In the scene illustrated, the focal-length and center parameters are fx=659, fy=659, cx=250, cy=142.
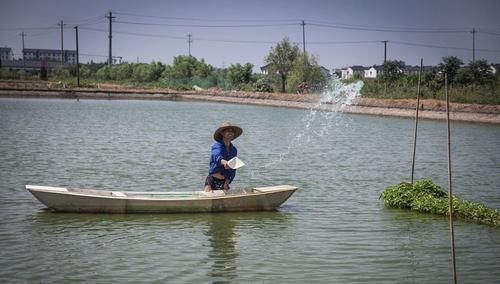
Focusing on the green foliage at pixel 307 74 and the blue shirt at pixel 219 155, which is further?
the green foliage at pixel 307 74

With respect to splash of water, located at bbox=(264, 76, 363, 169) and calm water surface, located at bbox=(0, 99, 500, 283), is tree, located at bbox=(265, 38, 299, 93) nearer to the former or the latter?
splash of water, located at bbox=(264, 76, 363, 169)

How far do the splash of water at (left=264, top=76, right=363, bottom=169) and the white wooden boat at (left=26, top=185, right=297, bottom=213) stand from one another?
6920mm

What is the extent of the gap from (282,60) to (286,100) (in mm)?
13352

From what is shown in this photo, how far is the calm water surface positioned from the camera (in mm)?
9195

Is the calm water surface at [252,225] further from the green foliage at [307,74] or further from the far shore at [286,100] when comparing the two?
the green foliage at [307,74]

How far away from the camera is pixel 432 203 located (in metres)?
12.8

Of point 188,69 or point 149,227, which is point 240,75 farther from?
point 149,227

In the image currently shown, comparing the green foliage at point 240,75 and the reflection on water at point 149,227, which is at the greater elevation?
the green foliage at point 240,75

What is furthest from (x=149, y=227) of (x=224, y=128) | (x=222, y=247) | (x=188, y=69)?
(x=188, y=69)

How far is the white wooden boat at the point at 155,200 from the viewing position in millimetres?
11602

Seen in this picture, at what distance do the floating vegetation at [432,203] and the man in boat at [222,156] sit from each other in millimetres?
3508

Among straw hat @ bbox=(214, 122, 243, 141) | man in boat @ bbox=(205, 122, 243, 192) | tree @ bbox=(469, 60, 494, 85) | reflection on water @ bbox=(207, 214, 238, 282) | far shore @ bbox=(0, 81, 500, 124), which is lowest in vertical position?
reflection on water @ bbox=(207, 214, 238, 282)

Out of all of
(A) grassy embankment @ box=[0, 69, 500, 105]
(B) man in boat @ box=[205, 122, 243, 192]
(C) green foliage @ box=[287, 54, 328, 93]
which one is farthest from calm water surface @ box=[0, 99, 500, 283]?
Answer: (C) green foliage @ box=[287, 54, 328, 93]

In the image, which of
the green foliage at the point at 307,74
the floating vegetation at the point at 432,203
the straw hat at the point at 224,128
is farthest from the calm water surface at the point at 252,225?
the green foliage at the point at 307,74
